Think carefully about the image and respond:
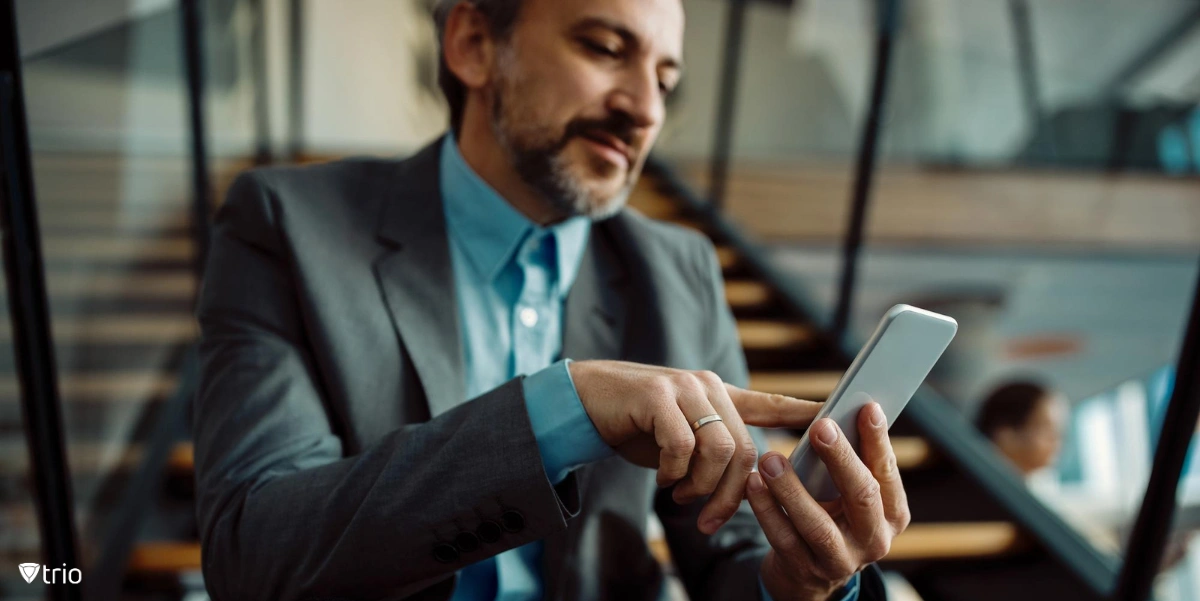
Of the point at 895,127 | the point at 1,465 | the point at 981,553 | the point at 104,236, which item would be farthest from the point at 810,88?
the point at 1,465

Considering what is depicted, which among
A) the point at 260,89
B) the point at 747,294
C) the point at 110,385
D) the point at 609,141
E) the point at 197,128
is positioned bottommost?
the point at 747,294

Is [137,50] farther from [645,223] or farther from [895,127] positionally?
[895,127]

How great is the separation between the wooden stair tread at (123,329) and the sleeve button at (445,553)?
995mm

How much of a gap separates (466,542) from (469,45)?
2.28ft

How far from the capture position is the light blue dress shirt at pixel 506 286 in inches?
42.3

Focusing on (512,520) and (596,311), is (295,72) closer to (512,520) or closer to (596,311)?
(596,311)

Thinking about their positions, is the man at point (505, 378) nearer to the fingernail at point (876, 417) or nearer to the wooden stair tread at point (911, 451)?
the fingernail at point (876, 417)

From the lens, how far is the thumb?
2.62 ft

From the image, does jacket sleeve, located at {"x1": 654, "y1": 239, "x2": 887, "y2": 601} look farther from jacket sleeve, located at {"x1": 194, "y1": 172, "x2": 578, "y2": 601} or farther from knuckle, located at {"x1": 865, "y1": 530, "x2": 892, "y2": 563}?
jacket sleeve, located at {"x1": 194, "y1": 172, "x2": 578, "y2": 601}

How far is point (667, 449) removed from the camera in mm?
720

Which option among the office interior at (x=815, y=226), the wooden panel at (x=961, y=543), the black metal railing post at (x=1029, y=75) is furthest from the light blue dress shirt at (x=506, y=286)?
the black metal railing post at (x=1029, y=75)

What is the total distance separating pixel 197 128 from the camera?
251 centimetres

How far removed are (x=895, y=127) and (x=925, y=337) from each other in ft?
16.7

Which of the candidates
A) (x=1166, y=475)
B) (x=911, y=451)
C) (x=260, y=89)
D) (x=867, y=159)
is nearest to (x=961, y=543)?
(x=911, y=451)
